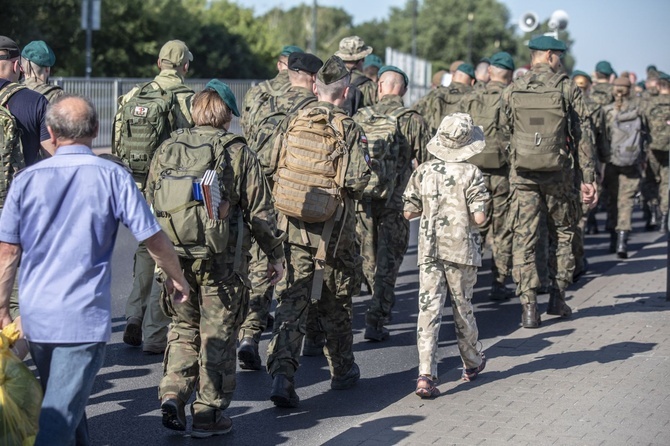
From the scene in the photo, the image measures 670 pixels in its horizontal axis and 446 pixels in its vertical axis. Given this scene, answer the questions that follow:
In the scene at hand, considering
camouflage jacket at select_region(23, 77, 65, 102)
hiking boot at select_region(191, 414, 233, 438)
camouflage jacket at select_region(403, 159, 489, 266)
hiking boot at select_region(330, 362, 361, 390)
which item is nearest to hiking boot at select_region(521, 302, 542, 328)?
camouflage jacket at select_region(403, 159, 489, 266)

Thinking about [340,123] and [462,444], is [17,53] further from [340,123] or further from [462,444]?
[462,444]

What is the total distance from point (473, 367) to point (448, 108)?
6.00 meters

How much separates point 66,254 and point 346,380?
325 cm

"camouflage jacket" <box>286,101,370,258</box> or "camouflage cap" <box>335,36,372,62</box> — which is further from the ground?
"camouflage cap" <box>335,36,372,62</box>

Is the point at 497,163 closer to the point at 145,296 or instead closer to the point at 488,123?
the point at 488,123

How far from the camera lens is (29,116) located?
7.04 meters

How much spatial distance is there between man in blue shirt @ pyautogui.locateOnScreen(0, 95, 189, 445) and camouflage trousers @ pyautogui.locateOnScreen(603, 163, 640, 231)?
35.4ft

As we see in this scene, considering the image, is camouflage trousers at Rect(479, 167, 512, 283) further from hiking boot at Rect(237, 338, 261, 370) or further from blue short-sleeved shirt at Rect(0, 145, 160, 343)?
blue short-sleeved shirt at Rect(0, 145, 160, 343)

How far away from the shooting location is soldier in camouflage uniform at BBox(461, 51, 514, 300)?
36.3 feet

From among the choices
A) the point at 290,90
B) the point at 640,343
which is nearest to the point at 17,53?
the point at 290,90

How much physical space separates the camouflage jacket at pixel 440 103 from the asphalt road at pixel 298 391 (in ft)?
10.7

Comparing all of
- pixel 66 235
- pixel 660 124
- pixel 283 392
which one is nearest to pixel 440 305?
→ pixel 283 392

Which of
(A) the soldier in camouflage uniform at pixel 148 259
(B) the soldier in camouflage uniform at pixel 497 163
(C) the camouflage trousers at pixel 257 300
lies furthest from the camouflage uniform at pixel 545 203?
(A) the soldier in camouflage uniform at pixel 148 259

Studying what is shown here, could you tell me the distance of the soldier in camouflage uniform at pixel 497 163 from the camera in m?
11.1
